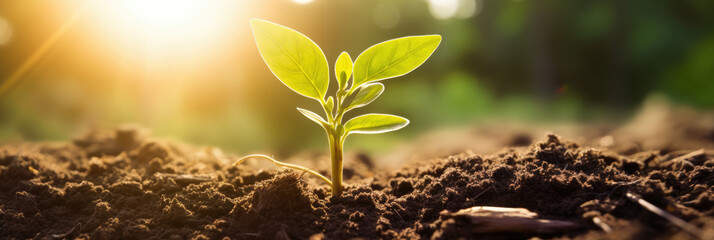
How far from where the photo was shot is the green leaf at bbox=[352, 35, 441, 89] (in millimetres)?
1623

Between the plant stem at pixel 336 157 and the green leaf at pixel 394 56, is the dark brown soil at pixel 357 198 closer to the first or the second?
the plant stem at pixel 336 157

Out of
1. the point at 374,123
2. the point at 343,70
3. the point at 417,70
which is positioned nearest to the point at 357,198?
the point at 374,123

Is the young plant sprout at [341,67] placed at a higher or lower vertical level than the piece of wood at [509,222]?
higher

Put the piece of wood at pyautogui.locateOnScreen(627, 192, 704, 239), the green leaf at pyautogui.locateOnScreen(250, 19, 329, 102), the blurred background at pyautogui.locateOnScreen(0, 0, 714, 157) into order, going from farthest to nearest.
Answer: the blurred background at pyautogui.locateOnScreen(0, 0, 714, 157)
the green leaf at pyautogui.locateOnScreen(250, 19, 329, 102)
the piece of wood at pyautogui.locateOnScreen(627, 192, 704, 239)

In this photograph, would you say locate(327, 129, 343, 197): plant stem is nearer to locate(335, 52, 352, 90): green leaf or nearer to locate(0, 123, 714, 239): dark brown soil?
locate(0, 123, 714, 239): dark brown soil

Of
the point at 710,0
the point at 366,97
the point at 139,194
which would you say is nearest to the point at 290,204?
the point at 366,97

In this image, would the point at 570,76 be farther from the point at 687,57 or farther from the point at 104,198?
the point at 104,198

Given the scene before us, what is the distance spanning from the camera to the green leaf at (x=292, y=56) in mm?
1562

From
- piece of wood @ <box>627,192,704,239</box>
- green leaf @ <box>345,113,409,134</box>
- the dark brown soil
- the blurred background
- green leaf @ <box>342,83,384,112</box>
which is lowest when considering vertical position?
piece of wood @ <box>627,192,704,239</box>

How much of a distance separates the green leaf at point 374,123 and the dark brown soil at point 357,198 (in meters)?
0.27

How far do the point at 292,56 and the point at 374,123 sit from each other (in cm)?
39

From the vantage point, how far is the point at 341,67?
166 cm

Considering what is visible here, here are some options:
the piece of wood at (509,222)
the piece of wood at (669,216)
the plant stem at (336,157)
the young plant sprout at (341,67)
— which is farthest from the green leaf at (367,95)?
the piece of wood at (669,216)

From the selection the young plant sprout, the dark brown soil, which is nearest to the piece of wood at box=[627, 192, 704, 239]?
the dark brown soil
